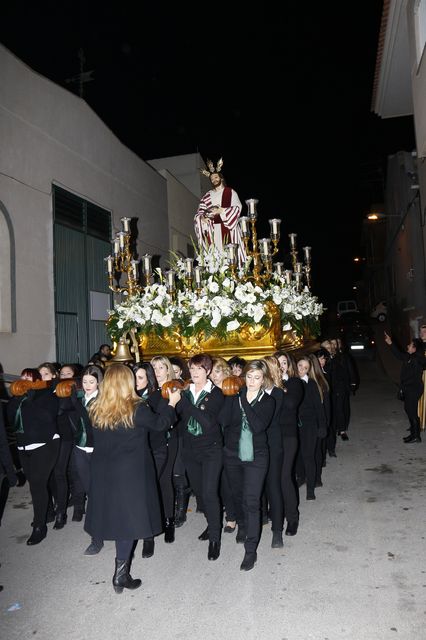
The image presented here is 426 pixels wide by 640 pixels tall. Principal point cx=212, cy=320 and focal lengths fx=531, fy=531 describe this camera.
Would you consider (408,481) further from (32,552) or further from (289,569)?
(32,552)

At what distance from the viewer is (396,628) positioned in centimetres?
362

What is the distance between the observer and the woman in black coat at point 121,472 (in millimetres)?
4266

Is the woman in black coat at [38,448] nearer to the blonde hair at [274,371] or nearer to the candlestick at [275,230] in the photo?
the blonde hair at [274,371]

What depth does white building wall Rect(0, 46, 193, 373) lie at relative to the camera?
35.3 ft

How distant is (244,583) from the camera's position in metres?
4.43

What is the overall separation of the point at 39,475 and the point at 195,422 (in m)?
1.83

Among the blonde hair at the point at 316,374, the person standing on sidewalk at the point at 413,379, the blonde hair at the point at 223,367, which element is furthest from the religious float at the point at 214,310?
the person standing on sidewalk at the point at 413,379

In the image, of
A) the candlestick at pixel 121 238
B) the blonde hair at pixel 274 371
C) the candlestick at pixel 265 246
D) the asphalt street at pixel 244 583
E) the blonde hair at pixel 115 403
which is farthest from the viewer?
the candlestick at pixel 121 238

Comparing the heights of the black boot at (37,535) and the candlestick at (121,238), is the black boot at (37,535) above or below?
below

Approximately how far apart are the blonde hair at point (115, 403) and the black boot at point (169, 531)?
6.07 ft

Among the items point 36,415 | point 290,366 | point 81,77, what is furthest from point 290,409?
point 81,77

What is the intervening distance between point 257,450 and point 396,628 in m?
1.77

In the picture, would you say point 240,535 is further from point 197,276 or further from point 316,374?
point 197,276

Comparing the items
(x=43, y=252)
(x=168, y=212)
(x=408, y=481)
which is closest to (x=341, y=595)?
(x=408, y=481)
